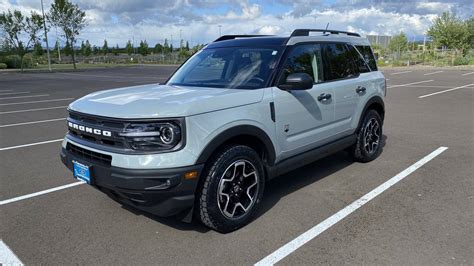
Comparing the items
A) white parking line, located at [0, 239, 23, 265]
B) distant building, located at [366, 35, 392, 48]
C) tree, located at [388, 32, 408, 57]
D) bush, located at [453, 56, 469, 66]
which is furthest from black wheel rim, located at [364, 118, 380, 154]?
tree, located at [388, 32, 408, 57]

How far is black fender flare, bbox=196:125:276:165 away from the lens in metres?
3.14

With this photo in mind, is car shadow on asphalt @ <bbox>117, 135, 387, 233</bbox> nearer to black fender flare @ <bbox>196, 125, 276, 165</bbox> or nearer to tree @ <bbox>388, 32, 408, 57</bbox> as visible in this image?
black fender flare @ <bbox>196, 125, 276, 165</bbox>

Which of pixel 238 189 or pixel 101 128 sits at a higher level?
pixel 101 128

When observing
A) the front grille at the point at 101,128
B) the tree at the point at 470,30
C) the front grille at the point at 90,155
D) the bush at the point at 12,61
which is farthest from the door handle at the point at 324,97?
the tree at the point at 470,30

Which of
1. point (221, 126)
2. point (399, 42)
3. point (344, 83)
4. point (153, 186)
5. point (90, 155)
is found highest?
point (399, 42)

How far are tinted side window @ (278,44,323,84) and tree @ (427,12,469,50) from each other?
146ft

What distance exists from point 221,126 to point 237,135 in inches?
8.7

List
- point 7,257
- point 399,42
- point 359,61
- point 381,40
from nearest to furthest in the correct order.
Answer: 1. point 7,257
2. point 359,61
3. point 399,42
4. point 381,40

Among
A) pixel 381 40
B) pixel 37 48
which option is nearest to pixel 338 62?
pixel 37 48

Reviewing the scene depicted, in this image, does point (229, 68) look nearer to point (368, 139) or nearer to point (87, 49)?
point (368, 139)

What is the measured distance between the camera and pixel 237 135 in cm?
340

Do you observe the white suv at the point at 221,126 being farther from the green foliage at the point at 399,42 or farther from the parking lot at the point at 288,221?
the green foliage at the point at 399,42

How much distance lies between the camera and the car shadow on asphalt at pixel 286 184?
3686mm

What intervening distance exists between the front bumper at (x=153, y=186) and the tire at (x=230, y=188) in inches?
6.0
